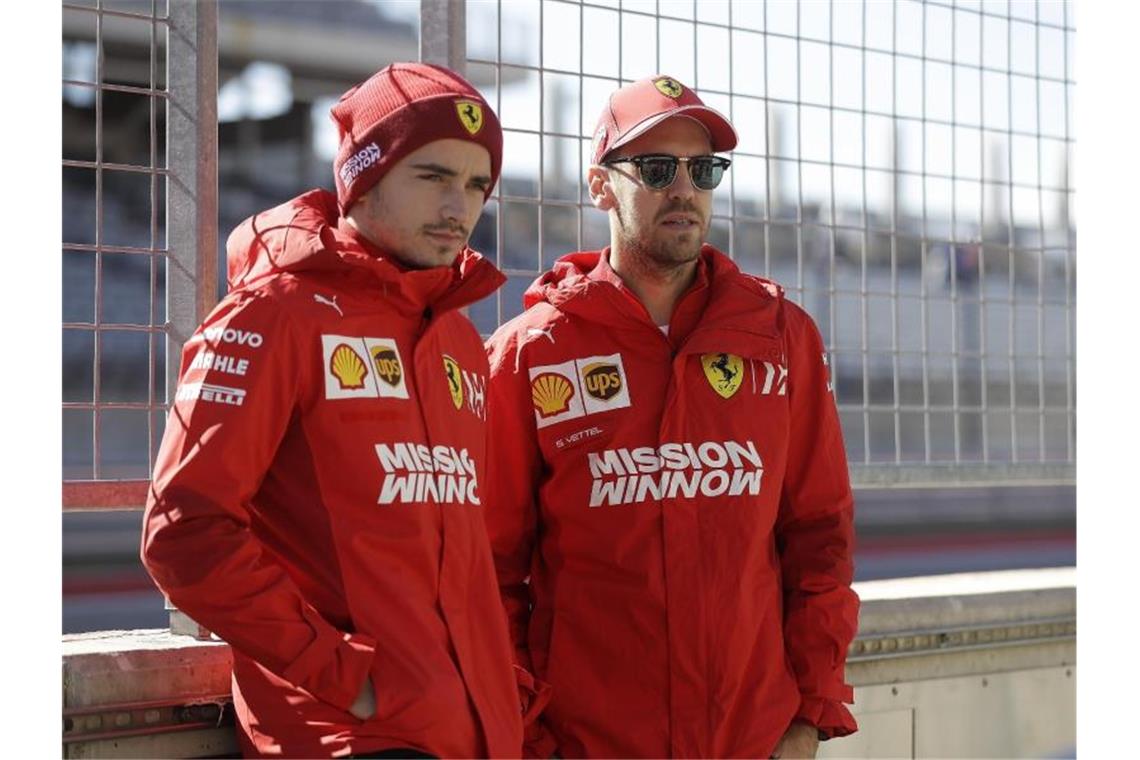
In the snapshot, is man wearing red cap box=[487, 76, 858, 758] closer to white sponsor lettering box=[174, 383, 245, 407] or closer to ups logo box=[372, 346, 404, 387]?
ups logo box=[372, 346, 404, 387]

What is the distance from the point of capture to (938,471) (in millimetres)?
5324

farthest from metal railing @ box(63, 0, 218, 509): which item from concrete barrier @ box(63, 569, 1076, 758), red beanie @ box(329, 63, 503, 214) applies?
red beanie @ box(329, 63, 503, 214)

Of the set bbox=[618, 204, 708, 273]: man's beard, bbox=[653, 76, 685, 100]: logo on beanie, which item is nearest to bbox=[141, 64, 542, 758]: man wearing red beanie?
bbox=[618, 204, 708, 273]: man's beard

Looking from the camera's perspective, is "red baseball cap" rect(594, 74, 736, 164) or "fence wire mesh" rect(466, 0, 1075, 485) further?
"fence wire mesh" rect(466, 0, 1075, 485)

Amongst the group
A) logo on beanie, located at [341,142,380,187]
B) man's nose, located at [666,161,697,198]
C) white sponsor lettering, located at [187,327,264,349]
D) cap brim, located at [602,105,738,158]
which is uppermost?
cap brim, located at [602,105,738,158]

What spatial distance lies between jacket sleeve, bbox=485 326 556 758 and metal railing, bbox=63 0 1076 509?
30.6 inches

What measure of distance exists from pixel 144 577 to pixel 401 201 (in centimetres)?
1603

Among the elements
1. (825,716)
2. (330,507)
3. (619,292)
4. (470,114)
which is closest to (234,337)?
(330,507)

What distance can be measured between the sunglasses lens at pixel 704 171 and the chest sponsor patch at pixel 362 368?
0.89 meters

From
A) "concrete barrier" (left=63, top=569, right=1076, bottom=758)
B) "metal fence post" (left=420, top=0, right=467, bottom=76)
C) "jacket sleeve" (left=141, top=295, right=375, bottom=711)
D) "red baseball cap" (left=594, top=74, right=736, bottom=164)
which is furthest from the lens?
"concrete barrier" (left=63, top=569, right=1076, bottom=758)

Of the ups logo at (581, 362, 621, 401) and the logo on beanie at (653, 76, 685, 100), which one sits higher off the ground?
the logo on beanie at (653, 76, 685, 100)

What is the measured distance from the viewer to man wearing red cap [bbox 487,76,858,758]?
3.12 m

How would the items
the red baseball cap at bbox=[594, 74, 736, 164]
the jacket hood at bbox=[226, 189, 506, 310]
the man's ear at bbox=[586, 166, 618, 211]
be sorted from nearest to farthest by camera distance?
the jacket hood at bbox=[226, 189, 506, 310]
the red baseball cap at bbox=[594, 74, 736, 164]
the man's ear at bbox=[586, 166, 618, 211]
